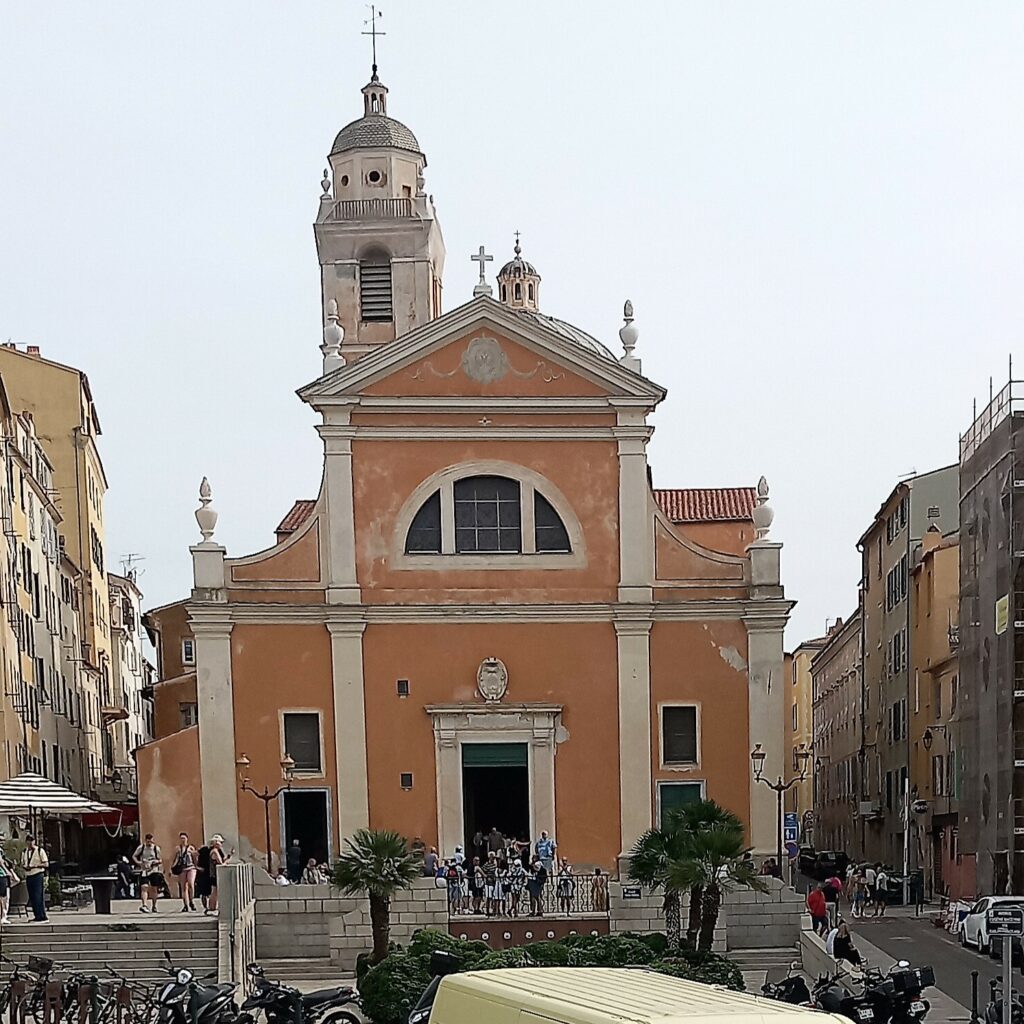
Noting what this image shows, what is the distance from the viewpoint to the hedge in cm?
2281

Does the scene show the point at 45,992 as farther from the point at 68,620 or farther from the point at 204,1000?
the point at 68,620

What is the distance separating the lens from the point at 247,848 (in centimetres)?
3672

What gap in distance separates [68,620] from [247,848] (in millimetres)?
20842

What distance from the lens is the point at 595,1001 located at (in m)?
11.2

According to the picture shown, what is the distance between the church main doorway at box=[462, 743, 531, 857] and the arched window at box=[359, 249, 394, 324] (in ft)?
59.9

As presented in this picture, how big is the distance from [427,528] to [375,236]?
16.4 m

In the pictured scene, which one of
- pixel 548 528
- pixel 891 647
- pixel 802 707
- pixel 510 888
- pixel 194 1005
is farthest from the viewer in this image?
pixel 802 707

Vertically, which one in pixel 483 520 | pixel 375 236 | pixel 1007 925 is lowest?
pixel 1007 925

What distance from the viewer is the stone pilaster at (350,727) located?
3709 cm

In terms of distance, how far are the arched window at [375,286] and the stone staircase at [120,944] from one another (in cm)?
2619

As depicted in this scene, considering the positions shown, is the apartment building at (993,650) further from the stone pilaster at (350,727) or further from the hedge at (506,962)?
the hedge at (506,962)

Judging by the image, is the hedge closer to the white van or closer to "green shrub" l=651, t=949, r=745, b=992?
"green shrub" l=651, t=949, r=745, b=992

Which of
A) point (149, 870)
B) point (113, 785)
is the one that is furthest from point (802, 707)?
point (149, 870)

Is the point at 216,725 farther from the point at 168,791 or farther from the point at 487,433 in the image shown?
the point at 487,433
